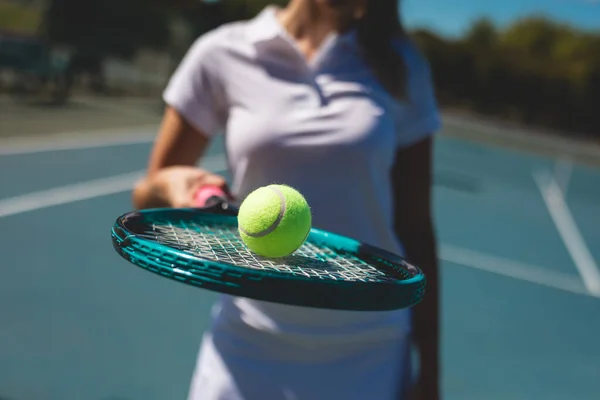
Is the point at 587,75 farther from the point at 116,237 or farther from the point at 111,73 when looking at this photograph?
the point at 116,237

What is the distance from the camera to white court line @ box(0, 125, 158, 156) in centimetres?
777

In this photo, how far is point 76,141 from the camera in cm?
888

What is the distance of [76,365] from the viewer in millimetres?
3039

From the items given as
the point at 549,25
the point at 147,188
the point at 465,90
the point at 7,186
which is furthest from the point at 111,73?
the point at 549,25

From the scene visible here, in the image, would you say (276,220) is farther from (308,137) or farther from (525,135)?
(525,135)

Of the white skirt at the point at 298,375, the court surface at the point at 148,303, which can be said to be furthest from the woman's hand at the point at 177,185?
the court surface at the point at 148,303

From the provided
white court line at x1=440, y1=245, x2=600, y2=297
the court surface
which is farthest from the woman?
white court line at x1=440, y1=245, x2=600, y2=297

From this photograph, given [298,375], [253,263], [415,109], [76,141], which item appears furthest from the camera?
[76,141]

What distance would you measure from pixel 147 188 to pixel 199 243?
284mm

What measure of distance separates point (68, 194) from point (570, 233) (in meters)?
5.65

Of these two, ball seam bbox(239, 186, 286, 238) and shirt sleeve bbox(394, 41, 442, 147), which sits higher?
shirt sleeve bbox(394, 41, 442, 147)

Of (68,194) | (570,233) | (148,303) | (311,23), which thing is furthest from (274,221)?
(570,233)

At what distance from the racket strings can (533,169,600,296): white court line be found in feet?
15.9

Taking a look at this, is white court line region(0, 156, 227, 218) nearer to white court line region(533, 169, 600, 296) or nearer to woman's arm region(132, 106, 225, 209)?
white court line region(533, 169, 600, 296)
